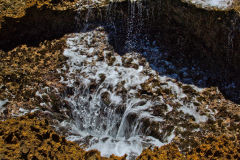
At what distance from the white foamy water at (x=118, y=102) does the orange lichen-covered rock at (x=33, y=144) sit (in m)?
0.91

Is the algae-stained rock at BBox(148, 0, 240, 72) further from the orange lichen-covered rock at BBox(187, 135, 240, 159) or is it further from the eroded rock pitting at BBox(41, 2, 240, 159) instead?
the orange lichen-covered rock at BBox(187, 135, 240, 159)

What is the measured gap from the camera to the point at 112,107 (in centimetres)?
514

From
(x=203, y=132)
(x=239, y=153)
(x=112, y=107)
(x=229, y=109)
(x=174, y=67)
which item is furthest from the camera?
(x=174, y=67)

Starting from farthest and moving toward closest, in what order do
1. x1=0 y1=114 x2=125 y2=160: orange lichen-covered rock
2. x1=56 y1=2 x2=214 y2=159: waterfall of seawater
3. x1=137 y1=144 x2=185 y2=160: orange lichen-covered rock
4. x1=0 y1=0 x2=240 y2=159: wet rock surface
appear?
x1=56 y1=2 x2=214 y2=159: waterfall of seawater, x1=0 y1=0 x2=240 y2=159: wet rock surface, x1=137 y1=144 x2=185 y2=160: orange lichen-covered rock, x1=0 y1=114 x2=125 y2=160: orange lichen-covered rock

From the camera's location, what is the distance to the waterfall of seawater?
15.0ft

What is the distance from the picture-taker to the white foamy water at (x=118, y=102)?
14.9 feet

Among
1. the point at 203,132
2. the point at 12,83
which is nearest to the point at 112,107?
the point at 203,132

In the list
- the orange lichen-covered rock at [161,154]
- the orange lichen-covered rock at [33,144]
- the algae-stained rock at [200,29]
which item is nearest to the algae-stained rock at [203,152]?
the orange lichen-covered rock at [161,154]

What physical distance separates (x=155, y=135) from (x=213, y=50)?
92.1 inches

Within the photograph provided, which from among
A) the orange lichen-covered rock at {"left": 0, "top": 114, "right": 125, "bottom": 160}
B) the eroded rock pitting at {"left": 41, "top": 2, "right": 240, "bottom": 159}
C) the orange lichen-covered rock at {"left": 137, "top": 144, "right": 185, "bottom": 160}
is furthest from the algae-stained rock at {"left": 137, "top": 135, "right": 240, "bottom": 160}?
the eroded rock pitting at {"left": 41, "top": 2, "right": 240, "bottom": 159}

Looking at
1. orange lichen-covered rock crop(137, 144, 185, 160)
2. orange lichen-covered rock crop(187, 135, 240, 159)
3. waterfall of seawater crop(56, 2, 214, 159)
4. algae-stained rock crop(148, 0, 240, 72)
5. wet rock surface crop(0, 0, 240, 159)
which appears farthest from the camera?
algae-stained rock crop(148, 0, 240, 72)

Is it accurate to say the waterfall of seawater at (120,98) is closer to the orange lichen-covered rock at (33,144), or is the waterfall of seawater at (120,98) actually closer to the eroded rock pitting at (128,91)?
the eroded rock pitting at (128,91)

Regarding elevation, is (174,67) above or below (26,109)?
above

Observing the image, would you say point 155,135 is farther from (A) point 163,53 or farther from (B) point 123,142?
(A) point 163,53
